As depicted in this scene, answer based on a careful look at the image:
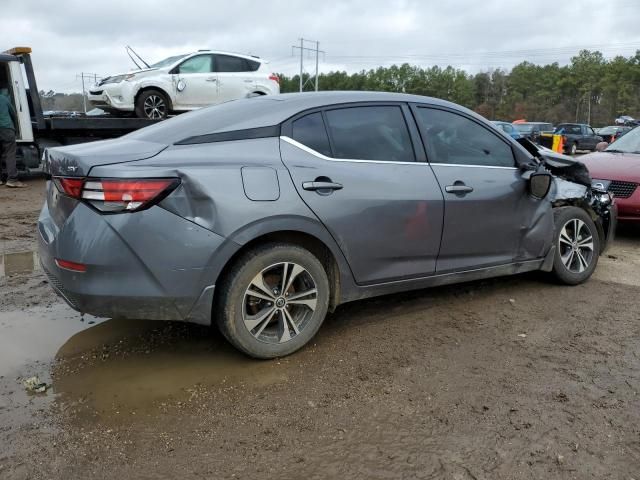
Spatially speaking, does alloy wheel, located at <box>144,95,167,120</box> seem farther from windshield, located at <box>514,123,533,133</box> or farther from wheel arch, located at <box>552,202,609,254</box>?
windshield, located at <box>514,123,533,133</box>

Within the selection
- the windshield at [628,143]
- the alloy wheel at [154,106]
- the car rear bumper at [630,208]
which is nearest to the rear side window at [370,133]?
the car rear bumper at [630,208]

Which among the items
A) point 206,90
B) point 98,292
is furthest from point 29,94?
point 98,292

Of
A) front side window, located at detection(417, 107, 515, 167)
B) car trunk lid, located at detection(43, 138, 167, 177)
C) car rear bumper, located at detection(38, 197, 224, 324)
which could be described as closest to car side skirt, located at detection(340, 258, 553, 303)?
front side window, located at detection(417, 107, 515, 167)

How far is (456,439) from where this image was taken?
2.67m

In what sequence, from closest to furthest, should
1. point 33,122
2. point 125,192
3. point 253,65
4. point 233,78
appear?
point 125,192 < point 33,122 < point 233,78 < point 253,65

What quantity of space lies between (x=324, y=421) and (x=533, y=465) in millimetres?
975

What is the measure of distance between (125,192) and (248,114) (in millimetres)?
977

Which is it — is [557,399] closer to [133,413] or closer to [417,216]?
[417,216]

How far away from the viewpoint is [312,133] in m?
3.58

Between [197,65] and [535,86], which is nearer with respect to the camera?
[197,65]

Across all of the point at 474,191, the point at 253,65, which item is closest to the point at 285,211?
the point at 474,191

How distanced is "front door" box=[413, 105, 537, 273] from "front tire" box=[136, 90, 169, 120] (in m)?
9.09

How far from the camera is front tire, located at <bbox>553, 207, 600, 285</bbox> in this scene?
15.8 feet

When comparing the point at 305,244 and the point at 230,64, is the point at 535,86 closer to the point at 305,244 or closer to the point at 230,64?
the point at 230,64
